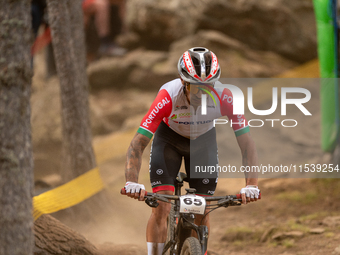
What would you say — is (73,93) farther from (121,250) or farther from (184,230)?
(184,230)

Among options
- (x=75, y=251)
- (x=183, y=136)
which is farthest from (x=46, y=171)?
Result: (x=183, y=136)

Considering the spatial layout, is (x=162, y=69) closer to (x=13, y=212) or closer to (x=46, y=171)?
(x=46, y=171)

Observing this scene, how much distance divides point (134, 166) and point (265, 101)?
9334 mm

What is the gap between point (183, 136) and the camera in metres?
4.67

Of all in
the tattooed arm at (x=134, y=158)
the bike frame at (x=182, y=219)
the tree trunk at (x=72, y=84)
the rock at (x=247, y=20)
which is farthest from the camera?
the rock at (x=247, y=20)

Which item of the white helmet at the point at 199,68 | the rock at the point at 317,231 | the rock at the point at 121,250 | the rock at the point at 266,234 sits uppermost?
the white helmet at the point at 199,68

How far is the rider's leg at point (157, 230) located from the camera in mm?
4238

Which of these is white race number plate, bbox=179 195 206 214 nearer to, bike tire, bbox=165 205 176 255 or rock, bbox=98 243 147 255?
bike tire, bbox=165 205 176 255

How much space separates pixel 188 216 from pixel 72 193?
4.18 meters

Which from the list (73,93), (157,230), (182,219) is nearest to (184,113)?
(182,219)

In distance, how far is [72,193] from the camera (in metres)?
7.44

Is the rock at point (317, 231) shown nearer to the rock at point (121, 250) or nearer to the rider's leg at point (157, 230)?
the rock at point (121, 250)

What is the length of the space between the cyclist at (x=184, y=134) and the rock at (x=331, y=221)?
358 cm

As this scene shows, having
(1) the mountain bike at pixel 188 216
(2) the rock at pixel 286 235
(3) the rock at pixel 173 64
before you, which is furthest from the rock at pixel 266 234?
(3) the rock at pixel 173 64
